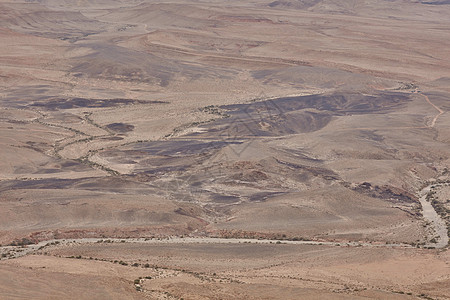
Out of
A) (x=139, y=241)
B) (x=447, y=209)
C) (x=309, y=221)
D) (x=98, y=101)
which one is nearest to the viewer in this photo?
(x=139, y=241)

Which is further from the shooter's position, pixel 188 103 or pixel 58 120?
pixel 188 103

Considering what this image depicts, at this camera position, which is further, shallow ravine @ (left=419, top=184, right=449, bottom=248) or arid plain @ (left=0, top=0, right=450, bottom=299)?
shallow ravine @ (left=419, top=184, right=449, bottom=248)

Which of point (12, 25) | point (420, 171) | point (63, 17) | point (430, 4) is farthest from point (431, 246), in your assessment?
point (430, 4)

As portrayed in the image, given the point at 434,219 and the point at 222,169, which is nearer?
the point at 434,219

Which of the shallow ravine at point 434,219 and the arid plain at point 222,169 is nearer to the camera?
the arid plain at point 222,169

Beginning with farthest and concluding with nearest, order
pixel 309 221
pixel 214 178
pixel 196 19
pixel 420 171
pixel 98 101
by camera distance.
→ pixel 196 19 < pixel 98 101 < pixel 420 171 < pixel 214 178 < pixel 309 221

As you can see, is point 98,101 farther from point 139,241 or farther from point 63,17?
point 63,17

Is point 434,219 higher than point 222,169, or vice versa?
point 222,169
